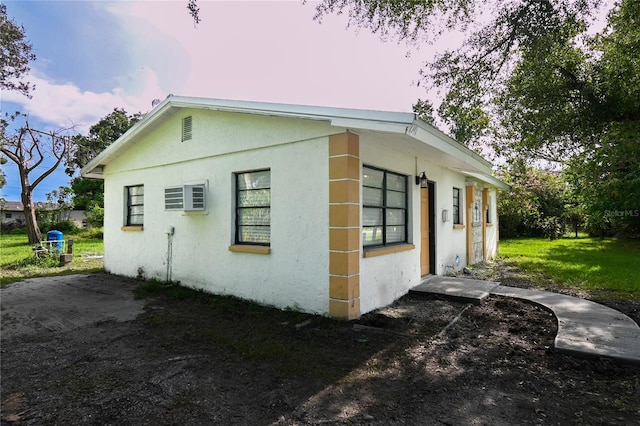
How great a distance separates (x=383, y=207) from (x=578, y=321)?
306 centimetres

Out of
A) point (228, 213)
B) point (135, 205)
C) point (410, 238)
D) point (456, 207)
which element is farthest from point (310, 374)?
point (456, 207)

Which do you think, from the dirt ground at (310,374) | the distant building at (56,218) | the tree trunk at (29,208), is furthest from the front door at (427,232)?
the distant building at (56,218)

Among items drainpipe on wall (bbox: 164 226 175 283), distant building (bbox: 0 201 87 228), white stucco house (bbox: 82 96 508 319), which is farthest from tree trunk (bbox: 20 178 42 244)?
drainpipe on wall (bbox: 164 226 175 283)

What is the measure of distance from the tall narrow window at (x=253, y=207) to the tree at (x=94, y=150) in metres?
15.7

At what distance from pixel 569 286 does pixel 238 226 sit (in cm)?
720

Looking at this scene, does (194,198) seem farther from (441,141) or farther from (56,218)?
(56,218)

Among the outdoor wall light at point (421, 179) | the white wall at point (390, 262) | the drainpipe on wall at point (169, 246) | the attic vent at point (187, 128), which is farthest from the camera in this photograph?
the drainpipe on wall at point (169, 246)

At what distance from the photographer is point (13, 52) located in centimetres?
1067

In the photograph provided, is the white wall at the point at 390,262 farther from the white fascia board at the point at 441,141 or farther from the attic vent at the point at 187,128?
→ the attic vent at the point at 187,128

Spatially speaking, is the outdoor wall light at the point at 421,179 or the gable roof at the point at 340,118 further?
the outdoor wall light at the point at 421,179

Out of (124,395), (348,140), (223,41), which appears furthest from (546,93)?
(124,395)

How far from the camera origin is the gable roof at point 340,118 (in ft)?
12.9

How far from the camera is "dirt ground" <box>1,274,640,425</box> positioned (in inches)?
97.6

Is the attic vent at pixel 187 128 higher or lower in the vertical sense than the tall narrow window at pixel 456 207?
higher
